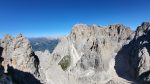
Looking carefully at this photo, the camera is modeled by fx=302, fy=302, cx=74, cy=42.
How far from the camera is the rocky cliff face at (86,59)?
5800cm

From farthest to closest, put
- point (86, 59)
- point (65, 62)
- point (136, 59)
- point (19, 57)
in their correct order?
point (65, 62) → point (136, 59) → point (86, 59) → point (19, 57)

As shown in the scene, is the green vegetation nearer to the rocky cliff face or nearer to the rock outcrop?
the rocky cliff face

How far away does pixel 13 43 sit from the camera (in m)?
59.4

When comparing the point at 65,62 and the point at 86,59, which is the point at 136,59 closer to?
the point at 86,59

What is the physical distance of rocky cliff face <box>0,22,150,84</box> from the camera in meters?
58.0

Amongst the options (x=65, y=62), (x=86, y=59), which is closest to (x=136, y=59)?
(x=86, y=59)

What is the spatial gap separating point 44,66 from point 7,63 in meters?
48.7

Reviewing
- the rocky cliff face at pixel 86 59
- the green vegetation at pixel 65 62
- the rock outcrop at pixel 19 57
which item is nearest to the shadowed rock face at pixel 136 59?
the rocky cliff face at pixel 86 59

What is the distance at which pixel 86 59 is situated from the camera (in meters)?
124

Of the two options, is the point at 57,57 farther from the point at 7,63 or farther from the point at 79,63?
the point at 7,63

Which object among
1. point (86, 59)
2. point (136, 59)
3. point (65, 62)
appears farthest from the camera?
point (65, 62)

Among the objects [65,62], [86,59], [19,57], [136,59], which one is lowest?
[65,62]

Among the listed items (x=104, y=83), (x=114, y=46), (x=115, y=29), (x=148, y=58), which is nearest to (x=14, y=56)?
(x=104, y=83)

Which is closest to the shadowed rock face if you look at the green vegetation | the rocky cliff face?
Answer: the rocky cliff face
